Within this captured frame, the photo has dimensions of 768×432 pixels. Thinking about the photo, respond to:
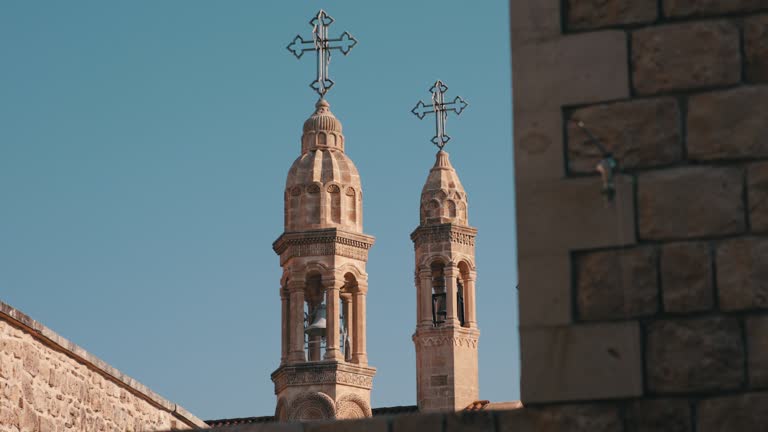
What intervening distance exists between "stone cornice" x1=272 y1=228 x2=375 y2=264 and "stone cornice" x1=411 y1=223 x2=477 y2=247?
8.23 feet

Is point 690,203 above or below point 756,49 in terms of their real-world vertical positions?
below

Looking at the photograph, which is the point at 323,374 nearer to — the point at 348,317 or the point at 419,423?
the point at 348,317

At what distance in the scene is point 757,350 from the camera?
4809 mm

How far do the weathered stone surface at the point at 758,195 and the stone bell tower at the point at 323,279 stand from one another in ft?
78.7

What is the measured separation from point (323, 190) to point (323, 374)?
12.0 feet

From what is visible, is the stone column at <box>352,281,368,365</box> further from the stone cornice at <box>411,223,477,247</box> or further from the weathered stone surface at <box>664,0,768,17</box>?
the weathered stone surface at <box>664,0,768,17</box>

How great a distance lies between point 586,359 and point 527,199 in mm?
586

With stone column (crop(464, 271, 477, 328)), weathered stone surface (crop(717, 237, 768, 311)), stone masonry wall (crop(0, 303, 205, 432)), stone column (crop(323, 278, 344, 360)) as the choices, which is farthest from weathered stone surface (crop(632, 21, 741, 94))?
stone column (crop(464, 271, 477, 328))

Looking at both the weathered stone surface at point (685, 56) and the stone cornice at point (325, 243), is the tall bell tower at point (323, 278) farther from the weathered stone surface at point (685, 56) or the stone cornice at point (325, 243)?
the weathered stone surface at point (685, 56)

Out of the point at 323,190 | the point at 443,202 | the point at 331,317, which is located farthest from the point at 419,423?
the point at 443,202

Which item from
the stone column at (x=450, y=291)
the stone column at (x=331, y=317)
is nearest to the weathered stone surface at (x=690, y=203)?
the stone column at (x=331, y=317)

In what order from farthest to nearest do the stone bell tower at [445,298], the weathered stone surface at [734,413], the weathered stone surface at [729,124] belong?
the stone bell tower at [445,298] → the weathered stone surface at [729,124] → the weathered stone surface at [734,413]

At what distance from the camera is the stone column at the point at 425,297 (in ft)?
103

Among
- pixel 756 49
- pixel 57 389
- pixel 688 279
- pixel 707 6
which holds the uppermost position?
pixel 707 6
